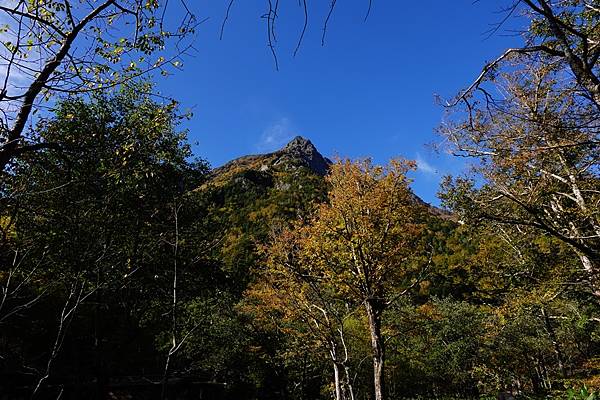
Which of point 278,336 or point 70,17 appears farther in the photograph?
point 278,336

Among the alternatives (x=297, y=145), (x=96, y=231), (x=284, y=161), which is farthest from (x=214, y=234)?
(x=297, y=145)

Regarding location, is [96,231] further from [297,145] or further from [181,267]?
[297,145]

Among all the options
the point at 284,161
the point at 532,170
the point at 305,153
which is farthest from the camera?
the point at 305,153

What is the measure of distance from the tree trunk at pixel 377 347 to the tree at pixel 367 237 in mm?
29

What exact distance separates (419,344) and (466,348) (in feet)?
→ 10.9

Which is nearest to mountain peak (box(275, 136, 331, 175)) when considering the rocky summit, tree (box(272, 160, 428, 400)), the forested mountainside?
the rocky summit

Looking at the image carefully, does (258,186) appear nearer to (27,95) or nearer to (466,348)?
(466,348)

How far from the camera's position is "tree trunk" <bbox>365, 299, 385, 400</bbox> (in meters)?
9.92

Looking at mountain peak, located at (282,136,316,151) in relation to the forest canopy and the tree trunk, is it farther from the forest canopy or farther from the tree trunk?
the tree trunk

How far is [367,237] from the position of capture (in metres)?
11.2

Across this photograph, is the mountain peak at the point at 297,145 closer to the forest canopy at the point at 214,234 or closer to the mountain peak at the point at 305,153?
the mountain peak at the point at 305,153

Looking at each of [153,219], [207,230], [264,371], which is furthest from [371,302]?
[264,371]

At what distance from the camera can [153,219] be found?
12555 millimetres

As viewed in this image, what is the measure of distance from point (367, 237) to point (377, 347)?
123 inches
